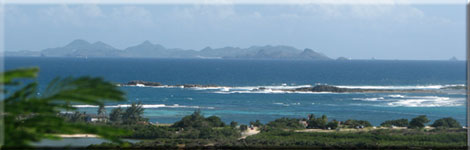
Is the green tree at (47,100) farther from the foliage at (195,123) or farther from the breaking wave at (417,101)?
the breaking wave at (417,101)

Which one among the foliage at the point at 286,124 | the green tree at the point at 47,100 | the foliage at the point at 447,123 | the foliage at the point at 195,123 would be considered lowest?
the foliage at the point at 447,123

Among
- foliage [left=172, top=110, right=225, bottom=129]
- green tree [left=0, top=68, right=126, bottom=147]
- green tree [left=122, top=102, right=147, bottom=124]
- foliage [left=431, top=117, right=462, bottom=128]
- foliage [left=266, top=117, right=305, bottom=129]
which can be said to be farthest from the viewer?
foliage [left=431, top=117, right=462, bottom=128]

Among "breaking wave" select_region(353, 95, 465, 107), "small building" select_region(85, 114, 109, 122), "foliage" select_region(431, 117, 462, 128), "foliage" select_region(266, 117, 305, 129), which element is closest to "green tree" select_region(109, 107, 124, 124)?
"small building" select_region(85, 114, 109, 122)

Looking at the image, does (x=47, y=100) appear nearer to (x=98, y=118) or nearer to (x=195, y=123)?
(x=195, y=123)

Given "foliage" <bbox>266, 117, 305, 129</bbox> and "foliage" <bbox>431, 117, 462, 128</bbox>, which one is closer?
"foliage" <bbox>266, 117, 305, 129</bbox>

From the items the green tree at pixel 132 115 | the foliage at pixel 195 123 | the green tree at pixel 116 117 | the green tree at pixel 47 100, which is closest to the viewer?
the green tree at pixel 47 100

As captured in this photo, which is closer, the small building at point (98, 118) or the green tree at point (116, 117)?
the small building at point (98, 118)

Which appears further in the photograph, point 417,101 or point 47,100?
point 417,101

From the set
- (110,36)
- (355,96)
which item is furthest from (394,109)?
(110,36)

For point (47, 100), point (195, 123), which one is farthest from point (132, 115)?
point (47, 100)

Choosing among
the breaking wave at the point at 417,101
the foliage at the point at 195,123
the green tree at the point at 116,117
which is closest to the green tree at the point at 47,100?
the foliage at the point at 195,123

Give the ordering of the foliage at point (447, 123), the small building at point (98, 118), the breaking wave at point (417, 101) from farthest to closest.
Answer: the breaking wave at point (417, 101), the foliage at point (447, 123), the small building at point (98, 118)

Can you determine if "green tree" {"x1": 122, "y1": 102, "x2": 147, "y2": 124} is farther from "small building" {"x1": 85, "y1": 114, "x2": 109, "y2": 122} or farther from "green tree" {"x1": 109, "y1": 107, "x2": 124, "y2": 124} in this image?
"small building" {"x1": 85, "y1": 114, "x2": 109, "y2": 122}
